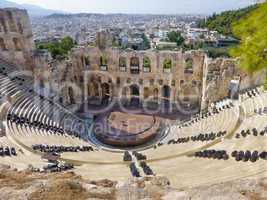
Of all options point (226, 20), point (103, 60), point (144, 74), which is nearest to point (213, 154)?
point (144, 74)

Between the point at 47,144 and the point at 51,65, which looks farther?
the point at 51,65

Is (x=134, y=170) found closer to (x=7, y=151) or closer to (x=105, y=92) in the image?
(x=7, y=151)

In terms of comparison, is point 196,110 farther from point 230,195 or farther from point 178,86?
point 230,195

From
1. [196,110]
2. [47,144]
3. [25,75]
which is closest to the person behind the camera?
[47,144]

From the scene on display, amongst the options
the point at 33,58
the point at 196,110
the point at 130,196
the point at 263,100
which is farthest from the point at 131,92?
the point at 130,196

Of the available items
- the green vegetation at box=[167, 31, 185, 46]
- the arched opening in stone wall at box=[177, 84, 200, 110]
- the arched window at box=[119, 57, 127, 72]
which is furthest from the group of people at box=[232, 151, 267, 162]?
the green vegetation at box=[167, 31, 185, 46]

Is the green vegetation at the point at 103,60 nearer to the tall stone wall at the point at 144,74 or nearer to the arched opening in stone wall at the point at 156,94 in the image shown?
the tall stone wall at the point at 144,74

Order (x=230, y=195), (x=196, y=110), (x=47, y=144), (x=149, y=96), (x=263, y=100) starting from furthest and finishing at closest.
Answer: (x=149, y=96), (x=196, y=110), (x=263, y=100), (x=47, y=144), (x=230, y=195)
